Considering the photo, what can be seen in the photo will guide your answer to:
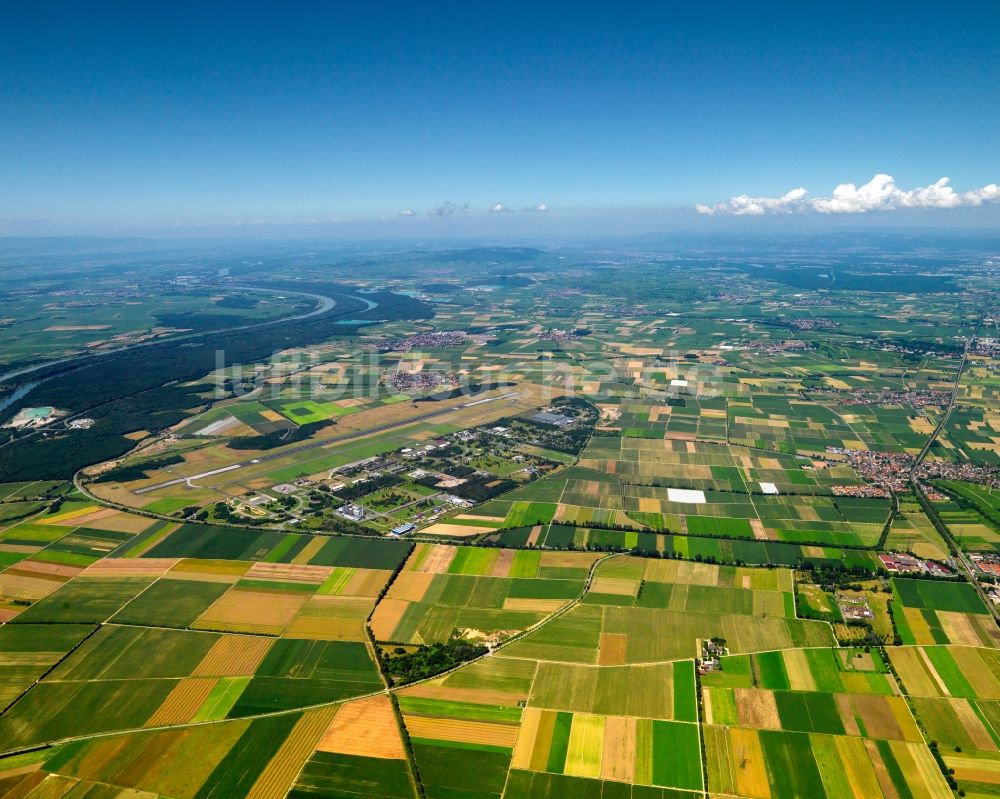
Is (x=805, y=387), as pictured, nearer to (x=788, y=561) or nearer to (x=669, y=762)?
(x=788, y=561)

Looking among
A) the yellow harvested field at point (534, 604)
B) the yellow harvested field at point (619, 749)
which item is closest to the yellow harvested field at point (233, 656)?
the yellow harvested field at point (534, 604)

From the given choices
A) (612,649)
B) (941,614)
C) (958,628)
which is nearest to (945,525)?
(941,614)

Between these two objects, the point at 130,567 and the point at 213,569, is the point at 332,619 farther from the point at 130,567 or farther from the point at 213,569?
the point at 130,567

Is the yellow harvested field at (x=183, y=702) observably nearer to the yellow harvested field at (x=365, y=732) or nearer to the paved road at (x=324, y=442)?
the yellow harvested field at (x=365, y=732)

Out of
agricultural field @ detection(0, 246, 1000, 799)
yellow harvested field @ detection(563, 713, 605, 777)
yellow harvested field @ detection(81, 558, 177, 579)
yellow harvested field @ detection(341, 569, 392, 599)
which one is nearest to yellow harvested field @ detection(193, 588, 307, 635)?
agricultural field @ detection(0, 246, 1000, 799)

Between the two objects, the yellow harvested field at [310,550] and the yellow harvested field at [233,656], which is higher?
the yellow harvested field at [233,656]

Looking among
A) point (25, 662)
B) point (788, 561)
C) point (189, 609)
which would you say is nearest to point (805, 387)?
point (788, 561)

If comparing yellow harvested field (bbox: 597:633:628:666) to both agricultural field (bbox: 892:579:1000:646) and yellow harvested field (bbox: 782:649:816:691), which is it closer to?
yellow harvested field (bbox: 782:649:816:691)
